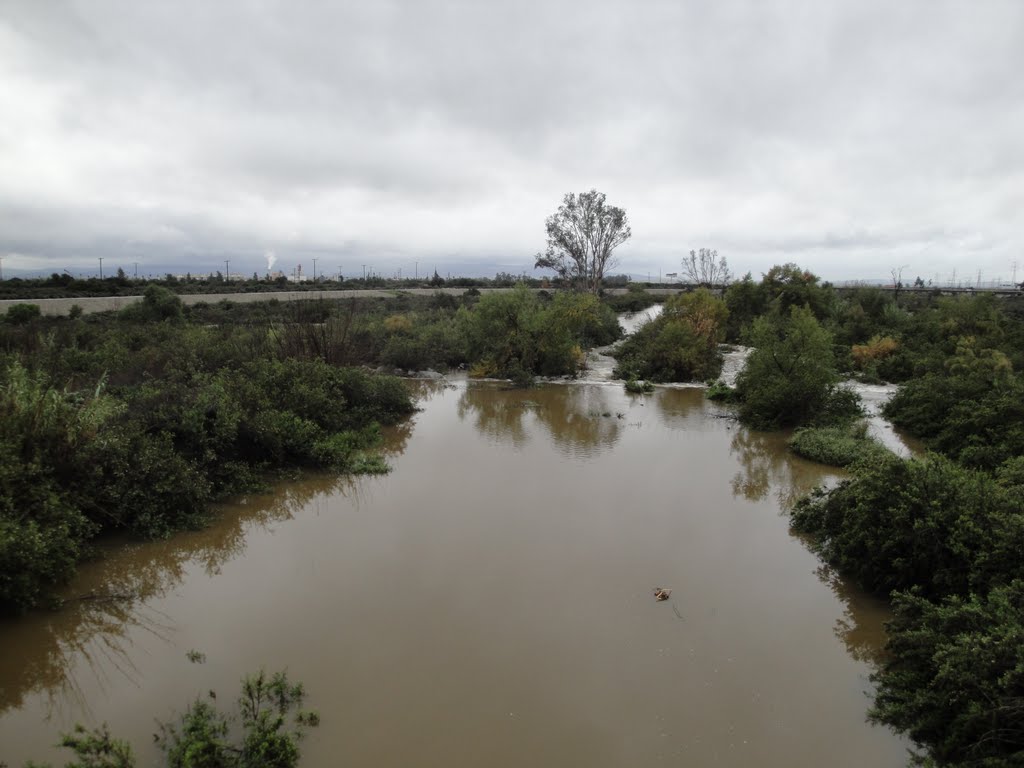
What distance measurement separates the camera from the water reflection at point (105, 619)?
4895 mm

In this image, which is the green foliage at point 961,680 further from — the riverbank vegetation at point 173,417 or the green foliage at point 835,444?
the riverbank vegetation at point 173,417

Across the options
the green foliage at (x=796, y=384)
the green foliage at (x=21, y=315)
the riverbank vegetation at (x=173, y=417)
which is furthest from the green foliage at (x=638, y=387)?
the green foliage at (x=21, y=315)

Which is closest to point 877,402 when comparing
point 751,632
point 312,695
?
point 751,632

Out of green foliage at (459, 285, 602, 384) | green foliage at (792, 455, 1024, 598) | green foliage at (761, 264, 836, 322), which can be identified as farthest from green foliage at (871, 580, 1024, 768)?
green foliage at (761, 264, 836, 322)

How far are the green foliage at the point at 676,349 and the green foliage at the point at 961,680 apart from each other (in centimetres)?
1427

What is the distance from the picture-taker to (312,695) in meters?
4.75

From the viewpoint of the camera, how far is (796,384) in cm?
1305

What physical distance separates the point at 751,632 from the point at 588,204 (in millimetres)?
39162

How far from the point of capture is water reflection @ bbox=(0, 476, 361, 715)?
16.1 feet

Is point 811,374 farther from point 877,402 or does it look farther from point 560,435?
point 560,435

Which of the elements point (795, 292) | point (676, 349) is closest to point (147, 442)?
point (676, 349)

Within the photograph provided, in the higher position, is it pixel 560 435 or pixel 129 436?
pixel 129 436

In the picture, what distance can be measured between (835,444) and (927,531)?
5599 millimetres

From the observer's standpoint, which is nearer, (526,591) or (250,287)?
(526,591)
